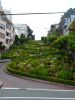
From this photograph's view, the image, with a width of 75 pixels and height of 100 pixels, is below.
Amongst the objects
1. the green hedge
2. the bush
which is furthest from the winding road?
the bush

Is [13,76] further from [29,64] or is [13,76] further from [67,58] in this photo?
[67,58]

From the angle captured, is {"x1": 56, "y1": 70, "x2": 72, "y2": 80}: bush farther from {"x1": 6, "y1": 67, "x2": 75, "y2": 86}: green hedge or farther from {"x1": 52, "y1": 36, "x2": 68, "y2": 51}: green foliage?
{"x1": 52, "y1": 36, "x2": 68, "y2": 51}: green foliage

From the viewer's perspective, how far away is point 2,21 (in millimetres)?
94188

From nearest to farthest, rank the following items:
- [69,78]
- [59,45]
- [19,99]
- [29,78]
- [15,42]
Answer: [19,99] < [69,78] < [29,78] < [59,45] < [15,42]

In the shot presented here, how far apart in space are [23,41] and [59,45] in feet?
230

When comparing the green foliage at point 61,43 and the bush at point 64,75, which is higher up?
the green foliage at point 61,43

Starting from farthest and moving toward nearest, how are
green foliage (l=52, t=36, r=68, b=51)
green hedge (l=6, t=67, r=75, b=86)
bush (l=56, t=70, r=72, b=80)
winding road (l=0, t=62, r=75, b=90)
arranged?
green foliage (l=52, t=36, r=68, b=51)
bush (l=56, t=70, r=72, b=80)
green hedge (l=6, t=67, r=75, b=86)
winding road (l=0, t=62, r=75, b=90)

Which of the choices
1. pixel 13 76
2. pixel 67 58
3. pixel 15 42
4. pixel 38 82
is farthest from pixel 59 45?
pixel 15 42

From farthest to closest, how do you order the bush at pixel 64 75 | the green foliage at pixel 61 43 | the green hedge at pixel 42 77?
the green foliage at pixel 61 43, the bush at pixel 64 75, the green hedge at pixel 42 77

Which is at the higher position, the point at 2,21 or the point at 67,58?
the point at 2,21

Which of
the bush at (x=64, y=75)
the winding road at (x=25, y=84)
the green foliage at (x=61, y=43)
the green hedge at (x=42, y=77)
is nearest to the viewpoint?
the winding road at (x=25, y=84)

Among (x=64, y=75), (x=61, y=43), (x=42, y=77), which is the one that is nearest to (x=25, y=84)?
(x=42, y=77)

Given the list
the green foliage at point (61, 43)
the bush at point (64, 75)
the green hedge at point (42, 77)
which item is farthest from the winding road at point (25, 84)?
the green foliage at point (61, 43)

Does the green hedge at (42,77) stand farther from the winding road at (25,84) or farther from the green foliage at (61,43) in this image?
the green foliage at (61,43)
